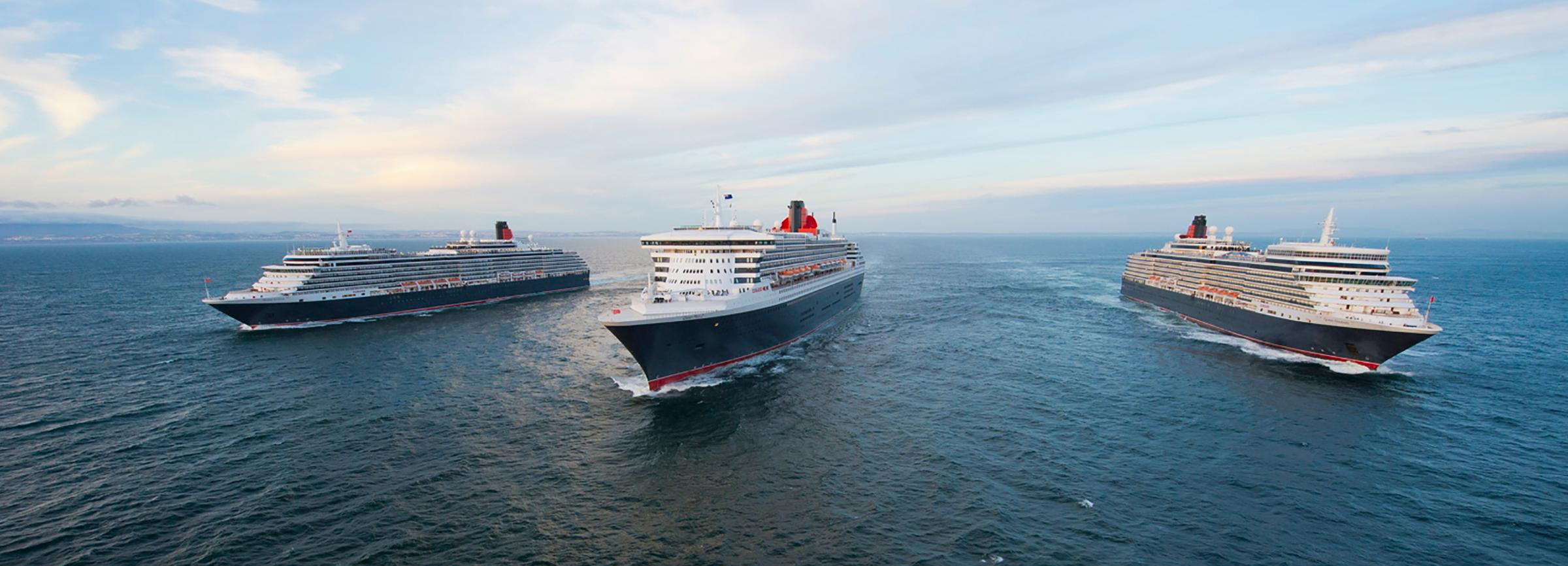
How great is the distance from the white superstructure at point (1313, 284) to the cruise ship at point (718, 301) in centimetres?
4592

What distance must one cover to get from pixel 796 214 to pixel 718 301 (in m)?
43.4

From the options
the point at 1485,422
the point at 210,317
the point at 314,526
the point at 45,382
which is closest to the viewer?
the point at 314,526

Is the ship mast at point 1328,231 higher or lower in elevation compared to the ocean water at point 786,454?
higher

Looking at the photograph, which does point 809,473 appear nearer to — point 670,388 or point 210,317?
point 670,388

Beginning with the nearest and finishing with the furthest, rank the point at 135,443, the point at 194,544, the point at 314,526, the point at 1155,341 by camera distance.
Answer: the point at 194,544, the point at 314,526, the point at 135,443, the point at 1155,341

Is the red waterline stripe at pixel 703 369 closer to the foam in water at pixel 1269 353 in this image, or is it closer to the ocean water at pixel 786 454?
the ocean water at pixel 786 454

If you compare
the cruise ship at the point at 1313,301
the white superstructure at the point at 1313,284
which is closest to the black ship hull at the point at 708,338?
the cruise ship at the point at 1313,301

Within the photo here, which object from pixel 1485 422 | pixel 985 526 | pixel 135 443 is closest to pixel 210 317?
pixel 135 443

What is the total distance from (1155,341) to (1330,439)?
1021 inches

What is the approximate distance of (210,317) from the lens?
67188 mm

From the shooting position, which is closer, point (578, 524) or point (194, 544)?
point (194, 544)

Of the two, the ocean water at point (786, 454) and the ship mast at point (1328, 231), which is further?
the ship mast at point (1328, 231)

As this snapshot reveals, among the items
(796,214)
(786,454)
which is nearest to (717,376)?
(786,454)

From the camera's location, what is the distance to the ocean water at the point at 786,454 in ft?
70.8
